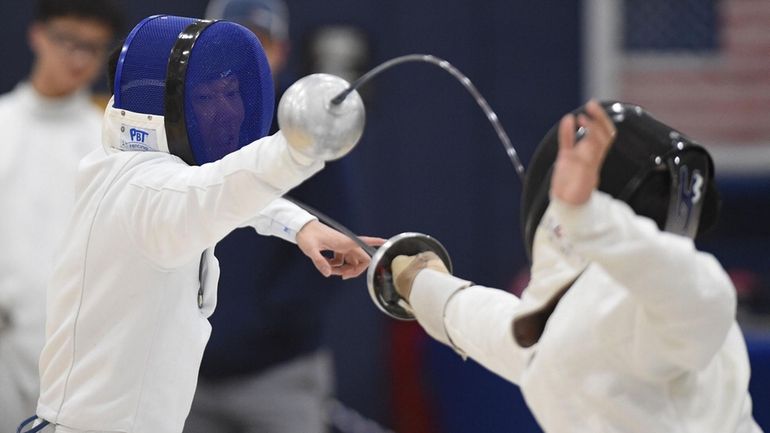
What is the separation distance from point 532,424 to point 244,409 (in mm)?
1098

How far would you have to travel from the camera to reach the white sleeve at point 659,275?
46.6 inches

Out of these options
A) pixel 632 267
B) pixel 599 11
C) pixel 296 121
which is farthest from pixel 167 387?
pixel 599 11

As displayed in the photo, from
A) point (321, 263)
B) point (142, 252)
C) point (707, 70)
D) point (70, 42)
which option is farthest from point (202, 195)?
point (707, 70)

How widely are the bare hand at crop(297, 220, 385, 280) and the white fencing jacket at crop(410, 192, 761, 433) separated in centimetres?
15

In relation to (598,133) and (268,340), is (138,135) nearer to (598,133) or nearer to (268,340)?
(598,133)

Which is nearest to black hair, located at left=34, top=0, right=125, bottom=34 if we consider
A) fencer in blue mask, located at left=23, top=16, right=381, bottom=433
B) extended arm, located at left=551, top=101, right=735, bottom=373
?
fencer in blue mask, located at left=23, top=16, right=381, bottom=433

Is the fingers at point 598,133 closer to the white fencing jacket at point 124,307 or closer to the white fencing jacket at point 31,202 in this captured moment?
the white fencing jacket at point 124,307

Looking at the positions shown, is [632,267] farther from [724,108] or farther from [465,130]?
[724,108]

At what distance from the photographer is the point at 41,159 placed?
276 centimetres

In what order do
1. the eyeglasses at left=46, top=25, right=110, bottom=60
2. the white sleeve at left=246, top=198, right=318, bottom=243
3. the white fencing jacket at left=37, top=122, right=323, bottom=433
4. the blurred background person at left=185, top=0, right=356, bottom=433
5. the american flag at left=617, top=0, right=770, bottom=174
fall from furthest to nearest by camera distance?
the american flag at left=617, top=0, right=770, bottom=174 < the eyeglasses at left=46, top=25, right=110, bottom=60 < the blurred background person at left=185, top=0, right=356, bottom=433 < the white sleeve at left=246, top=198, right=318, bottom=243 < the white fencing jacket at left=37, top=122, right=323, bottom=433

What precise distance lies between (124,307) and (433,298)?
1.29ft

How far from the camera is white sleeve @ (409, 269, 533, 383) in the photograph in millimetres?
1442

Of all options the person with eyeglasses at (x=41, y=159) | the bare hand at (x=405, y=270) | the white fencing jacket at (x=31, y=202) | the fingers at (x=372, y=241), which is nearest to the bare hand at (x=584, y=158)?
the bare hand at (x=405, y=270)

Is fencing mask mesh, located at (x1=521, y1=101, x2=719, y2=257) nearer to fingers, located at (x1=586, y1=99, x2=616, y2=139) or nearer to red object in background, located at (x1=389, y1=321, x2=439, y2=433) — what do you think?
fingers, located at (x1=586, y1=99, x2=616, y2=139)
